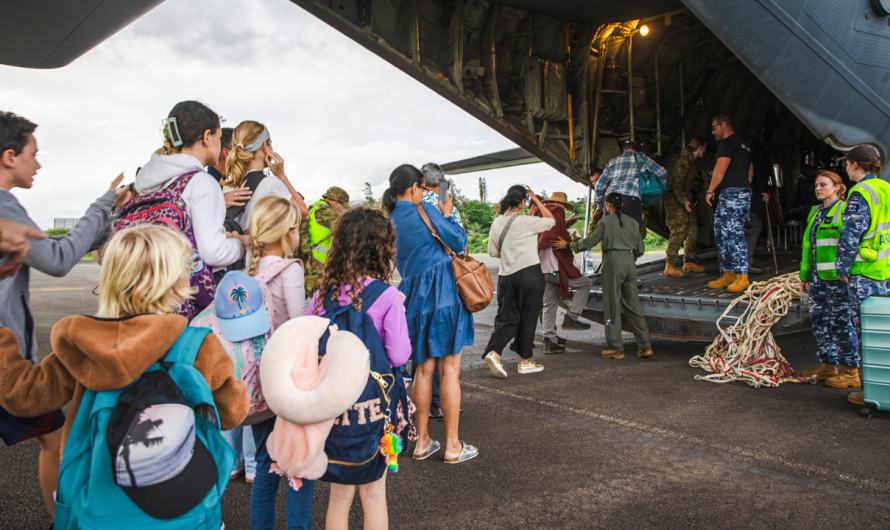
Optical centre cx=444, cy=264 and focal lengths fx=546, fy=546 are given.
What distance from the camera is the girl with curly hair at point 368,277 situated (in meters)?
2.24

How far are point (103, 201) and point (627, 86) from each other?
8978mm

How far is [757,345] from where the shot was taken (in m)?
5.09

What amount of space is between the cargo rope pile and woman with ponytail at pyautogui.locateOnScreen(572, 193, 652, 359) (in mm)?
890

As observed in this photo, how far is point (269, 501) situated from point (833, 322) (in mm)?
4648

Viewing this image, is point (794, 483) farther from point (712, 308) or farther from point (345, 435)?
point (712, 308)

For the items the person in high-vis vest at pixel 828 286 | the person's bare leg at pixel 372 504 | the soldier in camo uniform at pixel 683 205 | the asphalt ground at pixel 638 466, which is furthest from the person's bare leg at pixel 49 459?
the soldier in camo uniform at pixel 683 205

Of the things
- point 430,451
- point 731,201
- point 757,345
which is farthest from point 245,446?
point 731,201

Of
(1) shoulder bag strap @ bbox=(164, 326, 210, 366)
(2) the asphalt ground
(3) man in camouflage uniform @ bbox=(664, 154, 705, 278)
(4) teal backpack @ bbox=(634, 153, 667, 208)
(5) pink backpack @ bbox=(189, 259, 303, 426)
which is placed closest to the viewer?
(1) shoulder bag strap @ bbox=(164, 326, 210, 366)

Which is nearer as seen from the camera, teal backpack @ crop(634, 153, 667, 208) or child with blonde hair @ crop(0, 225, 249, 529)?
child with blonde hair @ crop(0, 225, 249, 529)

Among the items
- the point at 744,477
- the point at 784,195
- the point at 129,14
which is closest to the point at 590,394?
the point at 744,477

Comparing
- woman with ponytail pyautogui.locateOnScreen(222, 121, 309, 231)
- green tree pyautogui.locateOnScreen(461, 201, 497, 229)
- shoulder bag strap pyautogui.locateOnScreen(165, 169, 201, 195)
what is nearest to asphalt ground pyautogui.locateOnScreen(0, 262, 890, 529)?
shoulder bag strap pyautogui.locateOnScreen(165, 169, 201, 195)

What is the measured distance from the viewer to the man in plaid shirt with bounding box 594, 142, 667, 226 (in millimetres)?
7129

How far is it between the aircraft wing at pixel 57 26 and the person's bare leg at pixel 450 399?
11.7 ft

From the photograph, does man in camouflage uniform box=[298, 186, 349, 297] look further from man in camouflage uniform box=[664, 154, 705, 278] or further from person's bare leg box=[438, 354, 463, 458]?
man in camouflage uniform box=[664, 154, 705, 278]
